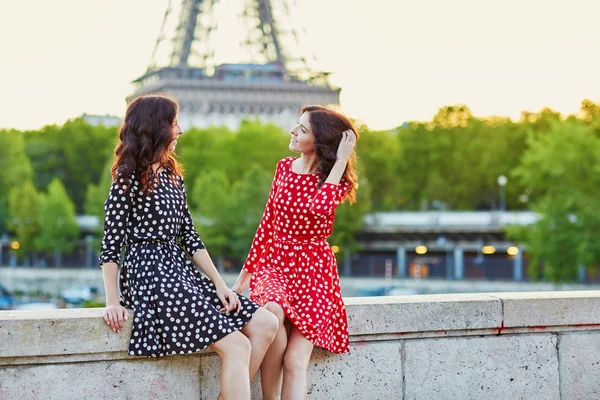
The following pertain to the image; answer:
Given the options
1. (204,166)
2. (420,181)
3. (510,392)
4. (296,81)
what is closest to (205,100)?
(296,81)

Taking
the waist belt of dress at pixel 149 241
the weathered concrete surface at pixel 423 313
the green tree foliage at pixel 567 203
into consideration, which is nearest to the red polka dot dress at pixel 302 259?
the weathered concrete surface at pixel 423 313

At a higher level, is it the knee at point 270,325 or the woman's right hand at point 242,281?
the woman's right hand at point 242,281

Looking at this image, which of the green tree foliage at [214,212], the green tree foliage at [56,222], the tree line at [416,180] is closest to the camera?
the tree line at [416,180]

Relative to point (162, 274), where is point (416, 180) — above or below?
above

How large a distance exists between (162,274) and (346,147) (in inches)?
49.1

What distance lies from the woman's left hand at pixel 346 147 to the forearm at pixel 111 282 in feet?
4.40

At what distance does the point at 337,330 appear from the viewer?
18.4 feet

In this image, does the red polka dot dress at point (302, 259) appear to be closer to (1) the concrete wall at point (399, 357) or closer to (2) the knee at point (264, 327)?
(2) the knee at point (264, 327)

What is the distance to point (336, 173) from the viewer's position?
5559 mm

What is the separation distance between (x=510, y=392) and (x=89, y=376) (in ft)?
8.33

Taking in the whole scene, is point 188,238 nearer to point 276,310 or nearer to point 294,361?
point 276,310

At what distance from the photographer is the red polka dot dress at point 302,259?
540cm

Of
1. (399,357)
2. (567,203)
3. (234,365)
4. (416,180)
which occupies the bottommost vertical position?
(399,357)

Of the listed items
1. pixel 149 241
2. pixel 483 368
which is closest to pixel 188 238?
pixel 149 241
